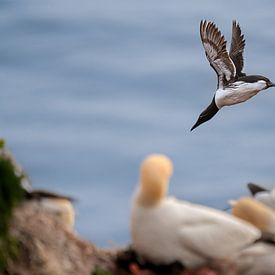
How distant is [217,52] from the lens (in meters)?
14.3

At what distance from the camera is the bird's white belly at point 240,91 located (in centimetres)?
1423

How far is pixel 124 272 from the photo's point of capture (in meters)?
8.59

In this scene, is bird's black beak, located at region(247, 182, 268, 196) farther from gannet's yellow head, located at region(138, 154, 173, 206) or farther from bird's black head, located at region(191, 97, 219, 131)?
bird's black head, located at region(191, 97, 219, 131)

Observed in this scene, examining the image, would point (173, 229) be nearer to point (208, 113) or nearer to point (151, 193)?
point (151, 193)

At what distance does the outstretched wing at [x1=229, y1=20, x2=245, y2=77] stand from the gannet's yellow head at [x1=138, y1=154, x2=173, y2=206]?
633cm

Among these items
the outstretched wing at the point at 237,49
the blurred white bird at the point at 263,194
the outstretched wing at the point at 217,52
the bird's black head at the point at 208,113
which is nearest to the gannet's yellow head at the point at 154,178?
the blurred white bird at the point at 263,194

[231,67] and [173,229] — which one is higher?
[173,229]

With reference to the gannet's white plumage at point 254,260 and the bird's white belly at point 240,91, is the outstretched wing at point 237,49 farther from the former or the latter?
the gannet's white plumage at point 254,260

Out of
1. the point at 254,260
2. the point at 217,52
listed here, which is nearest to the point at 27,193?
the point at 254,260

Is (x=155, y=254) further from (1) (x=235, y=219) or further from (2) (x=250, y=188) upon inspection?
(2) (x=250, y=188)

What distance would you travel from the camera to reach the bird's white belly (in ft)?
46.7

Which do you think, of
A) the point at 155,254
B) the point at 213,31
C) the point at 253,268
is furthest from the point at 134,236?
the point at 213,31

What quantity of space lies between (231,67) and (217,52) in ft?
0.66

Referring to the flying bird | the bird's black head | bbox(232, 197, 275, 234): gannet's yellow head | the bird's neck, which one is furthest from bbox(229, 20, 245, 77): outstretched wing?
the bird's neck
